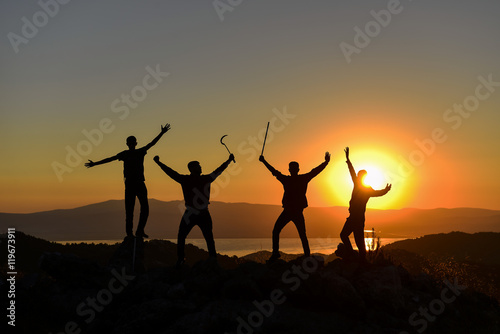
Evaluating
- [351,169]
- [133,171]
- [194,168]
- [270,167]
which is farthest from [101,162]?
[351,169]

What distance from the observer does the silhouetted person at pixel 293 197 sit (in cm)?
1395

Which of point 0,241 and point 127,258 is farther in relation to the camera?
point 0,241

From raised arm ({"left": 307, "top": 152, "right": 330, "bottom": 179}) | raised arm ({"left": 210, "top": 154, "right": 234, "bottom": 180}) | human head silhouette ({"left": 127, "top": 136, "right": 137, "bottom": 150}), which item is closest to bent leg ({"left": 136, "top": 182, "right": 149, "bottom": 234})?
human head silhouette ({"left": 127, "top": 136, "right": 137, "bottom": 150})

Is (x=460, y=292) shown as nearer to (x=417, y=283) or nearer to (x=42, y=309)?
(x=417, y=283)

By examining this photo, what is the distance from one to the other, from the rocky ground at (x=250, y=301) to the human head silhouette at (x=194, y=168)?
238cm

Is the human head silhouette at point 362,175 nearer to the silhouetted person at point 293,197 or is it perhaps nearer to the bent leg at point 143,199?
the silhouetted person at point 293,197

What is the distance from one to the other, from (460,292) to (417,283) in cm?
135

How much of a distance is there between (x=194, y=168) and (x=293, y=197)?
2.78 meters

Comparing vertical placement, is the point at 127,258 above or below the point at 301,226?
below

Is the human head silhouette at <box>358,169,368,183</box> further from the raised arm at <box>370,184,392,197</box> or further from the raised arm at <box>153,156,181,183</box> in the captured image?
the raised arm at <box>153,156,181,183</box>

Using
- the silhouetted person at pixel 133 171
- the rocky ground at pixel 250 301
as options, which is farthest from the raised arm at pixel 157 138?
the rocky ground at pixel 250 301

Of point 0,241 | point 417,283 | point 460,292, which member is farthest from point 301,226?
point 0,241

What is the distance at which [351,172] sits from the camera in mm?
14047

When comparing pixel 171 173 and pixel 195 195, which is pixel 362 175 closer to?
pixel 195 195
